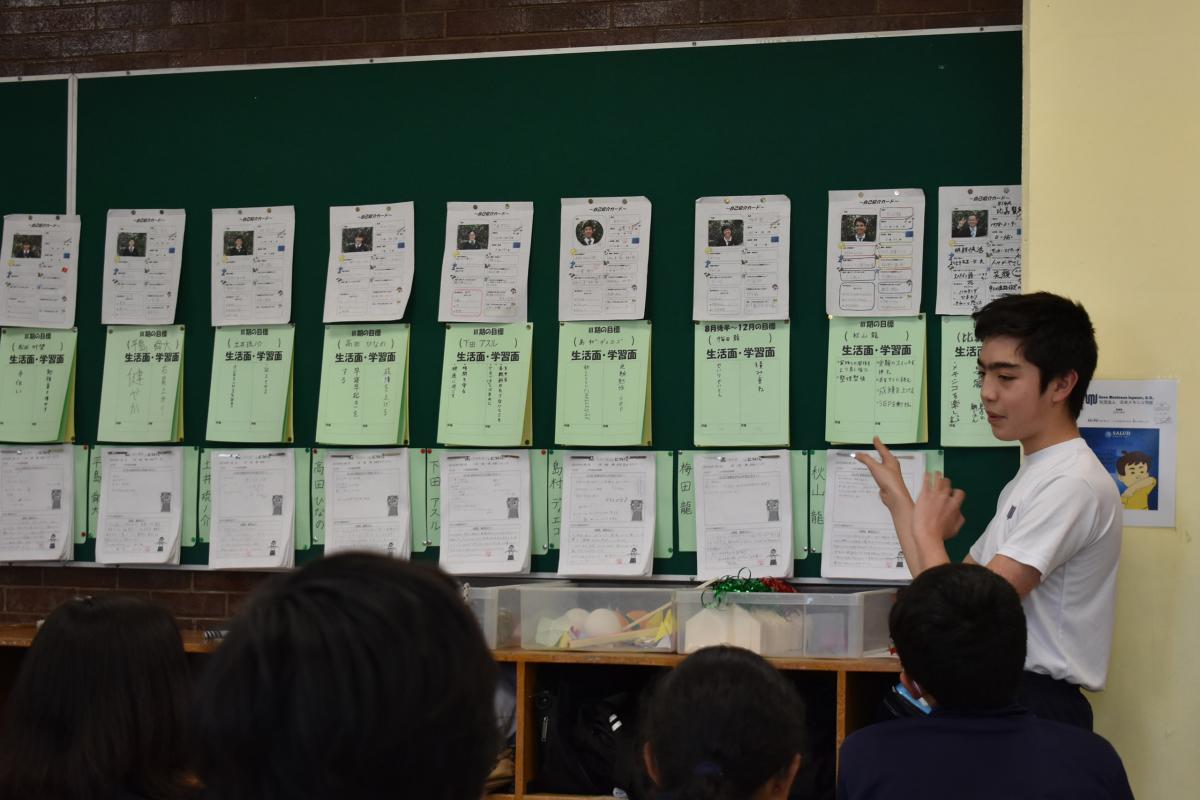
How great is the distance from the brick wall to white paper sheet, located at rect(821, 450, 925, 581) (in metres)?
1.20

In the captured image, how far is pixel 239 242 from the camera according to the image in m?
3.84

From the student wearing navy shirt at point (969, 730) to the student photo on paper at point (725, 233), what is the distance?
1.72 metres

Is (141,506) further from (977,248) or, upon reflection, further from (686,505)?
(977,248)

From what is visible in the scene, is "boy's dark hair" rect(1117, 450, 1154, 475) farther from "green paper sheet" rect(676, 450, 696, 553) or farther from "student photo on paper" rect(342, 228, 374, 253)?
"student photo on paper" rect(342, 228, 374, 253)

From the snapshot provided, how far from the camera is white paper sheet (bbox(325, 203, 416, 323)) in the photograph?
3713 mm

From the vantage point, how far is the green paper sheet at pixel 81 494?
3879mm

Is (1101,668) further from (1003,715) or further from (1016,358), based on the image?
(1003,715)

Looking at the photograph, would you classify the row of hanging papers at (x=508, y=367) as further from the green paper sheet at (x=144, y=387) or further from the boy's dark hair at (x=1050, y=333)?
the boy's dark hair at (x=1050, y=333)

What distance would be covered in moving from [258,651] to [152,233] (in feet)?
11.1

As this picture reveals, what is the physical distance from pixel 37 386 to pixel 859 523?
247 cm

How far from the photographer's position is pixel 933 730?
1863mm

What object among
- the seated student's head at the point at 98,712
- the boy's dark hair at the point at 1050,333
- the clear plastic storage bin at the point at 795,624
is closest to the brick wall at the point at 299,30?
the boy's dark hair at the point at 1050,333

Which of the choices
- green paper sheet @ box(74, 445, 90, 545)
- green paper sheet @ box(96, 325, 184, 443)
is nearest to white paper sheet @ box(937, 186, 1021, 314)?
green paper sheet @ box(96, 325, 184, 443)

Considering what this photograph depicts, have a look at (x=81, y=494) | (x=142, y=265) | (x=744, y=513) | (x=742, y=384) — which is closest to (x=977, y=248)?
(x=742, y=384)
